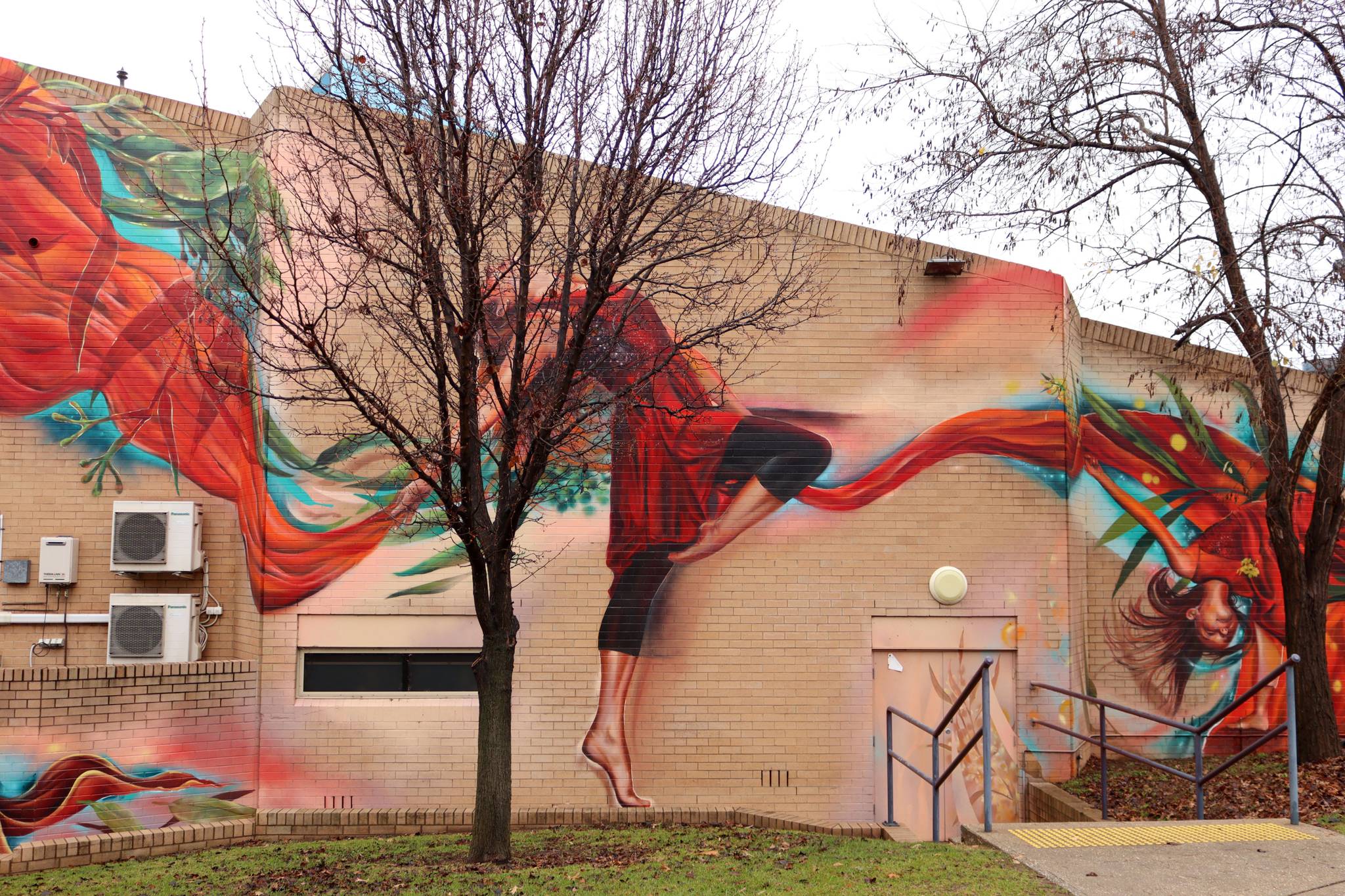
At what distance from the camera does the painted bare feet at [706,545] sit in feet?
33.6

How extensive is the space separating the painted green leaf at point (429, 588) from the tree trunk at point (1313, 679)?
24.7 ft

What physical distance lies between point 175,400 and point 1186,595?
10205 mm

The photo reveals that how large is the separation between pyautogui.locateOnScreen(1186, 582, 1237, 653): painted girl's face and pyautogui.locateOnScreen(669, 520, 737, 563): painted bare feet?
494cm

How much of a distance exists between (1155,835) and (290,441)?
306 inches

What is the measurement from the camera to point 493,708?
768 cm

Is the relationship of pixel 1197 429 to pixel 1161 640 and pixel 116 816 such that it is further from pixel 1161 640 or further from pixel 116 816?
pixel 116 816

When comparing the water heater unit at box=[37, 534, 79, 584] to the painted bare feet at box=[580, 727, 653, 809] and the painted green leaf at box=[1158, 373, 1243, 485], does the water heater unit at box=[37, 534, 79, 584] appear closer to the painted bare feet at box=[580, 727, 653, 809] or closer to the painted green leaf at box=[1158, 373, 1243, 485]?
the painted bare feet at box=[580, 727, 653, 809]

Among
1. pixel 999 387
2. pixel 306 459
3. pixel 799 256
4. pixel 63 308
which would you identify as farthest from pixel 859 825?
pixel 63 308

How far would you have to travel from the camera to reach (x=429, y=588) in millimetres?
10219

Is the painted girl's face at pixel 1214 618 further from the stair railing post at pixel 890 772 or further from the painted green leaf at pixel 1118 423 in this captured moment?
the stair railing post at pixel 890 772

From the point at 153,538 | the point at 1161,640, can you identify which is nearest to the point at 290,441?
the point at 153,538

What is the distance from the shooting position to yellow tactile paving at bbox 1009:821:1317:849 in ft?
23.4

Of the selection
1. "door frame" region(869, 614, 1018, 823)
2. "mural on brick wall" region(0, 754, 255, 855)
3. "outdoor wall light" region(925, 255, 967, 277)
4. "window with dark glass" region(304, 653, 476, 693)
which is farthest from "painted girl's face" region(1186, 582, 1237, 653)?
"mural on brick wall" region(0, 754, 255, 855)

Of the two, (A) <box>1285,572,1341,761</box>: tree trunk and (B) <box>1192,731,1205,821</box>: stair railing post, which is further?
(A) <box>1285,572,1341,761</box>: tree trunk
